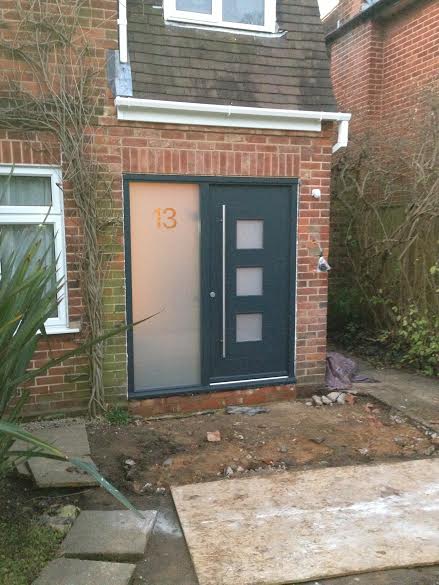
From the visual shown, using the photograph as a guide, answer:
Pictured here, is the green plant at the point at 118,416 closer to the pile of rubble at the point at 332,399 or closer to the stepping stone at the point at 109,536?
the stepping stone at the point at 109,536

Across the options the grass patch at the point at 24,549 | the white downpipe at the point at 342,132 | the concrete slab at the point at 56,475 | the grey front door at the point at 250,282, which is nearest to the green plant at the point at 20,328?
the grass patch at the point at 24,549

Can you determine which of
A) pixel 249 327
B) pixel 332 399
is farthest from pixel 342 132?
pixel 332 399

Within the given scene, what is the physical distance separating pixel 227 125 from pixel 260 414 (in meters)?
2.89

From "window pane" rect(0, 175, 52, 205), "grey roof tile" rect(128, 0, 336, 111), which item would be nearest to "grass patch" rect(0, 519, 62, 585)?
"window pane" rect(0, 175, 52, 205)

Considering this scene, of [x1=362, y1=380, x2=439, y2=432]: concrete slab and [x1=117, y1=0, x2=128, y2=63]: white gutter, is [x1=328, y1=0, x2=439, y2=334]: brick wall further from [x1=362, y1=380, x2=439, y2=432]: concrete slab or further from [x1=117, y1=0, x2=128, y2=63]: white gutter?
[x1=117, y1=0, x2=128, y2=63]: white gutter

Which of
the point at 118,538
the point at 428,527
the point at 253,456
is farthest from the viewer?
the point at 253,456

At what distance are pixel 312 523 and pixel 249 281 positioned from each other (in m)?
2.69

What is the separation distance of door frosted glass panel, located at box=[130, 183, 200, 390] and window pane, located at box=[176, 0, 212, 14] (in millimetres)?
1785

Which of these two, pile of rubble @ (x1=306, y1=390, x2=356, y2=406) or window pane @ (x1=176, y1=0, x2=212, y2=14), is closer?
window pane @ (x1=176, y1=0, x2=212, y2=14)

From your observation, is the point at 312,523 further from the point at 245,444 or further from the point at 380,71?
the point at 380,71

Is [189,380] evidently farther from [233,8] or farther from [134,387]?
[233,8]

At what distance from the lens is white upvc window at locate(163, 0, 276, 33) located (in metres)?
5.13

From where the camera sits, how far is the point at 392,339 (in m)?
7.30

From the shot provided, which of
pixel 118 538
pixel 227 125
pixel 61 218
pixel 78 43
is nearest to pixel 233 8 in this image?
pixel 227 125
